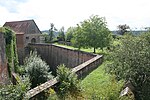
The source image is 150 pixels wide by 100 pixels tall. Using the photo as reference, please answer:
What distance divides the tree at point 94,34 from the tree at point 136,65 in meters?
12.9

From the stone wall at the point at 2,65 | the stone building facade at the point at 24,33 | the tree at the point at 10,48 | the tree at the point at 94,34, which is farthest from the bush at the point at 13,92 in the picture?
the stone building facade at the point at 24,33

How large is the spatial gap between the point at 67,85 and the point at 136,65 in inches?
126

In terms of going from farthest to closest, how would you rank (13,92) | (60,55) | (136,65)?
1. (60,55)
2. (136,65)
3. (13,92)

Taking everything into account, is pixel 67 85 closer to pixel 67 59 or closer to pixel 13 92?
pixel 13 92

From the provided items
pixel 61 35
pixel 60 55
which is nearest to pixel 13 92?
pixel 60 55

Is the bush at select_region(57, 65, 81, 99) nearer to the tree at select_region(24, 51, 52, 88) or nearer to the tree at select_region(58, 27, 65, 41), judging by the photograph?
the tree at select_region(24, 51, 52, 88)

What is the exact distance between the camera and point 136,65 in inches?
366

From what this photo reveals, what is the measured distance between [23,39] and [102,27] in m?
14.9

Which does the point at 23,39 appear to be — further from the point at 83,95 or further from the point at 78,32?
the point at 83,95

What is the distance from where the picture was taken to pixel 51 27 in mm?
55281

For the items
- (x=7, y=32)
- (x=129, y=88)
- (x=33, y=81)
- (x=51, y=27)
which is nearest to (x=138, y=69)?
(x=129, y=88)

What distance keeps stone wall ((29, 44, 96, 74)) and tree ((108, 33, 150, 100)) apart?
9.28m

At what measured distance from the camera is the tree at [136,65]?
9102 millimetres

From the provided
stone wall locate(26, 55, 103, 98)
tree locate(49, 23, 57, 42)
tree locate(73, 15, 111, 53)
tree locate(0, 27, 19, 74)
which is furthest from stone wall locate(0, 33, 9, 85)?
tree locate(49, 23, 57, 42)
